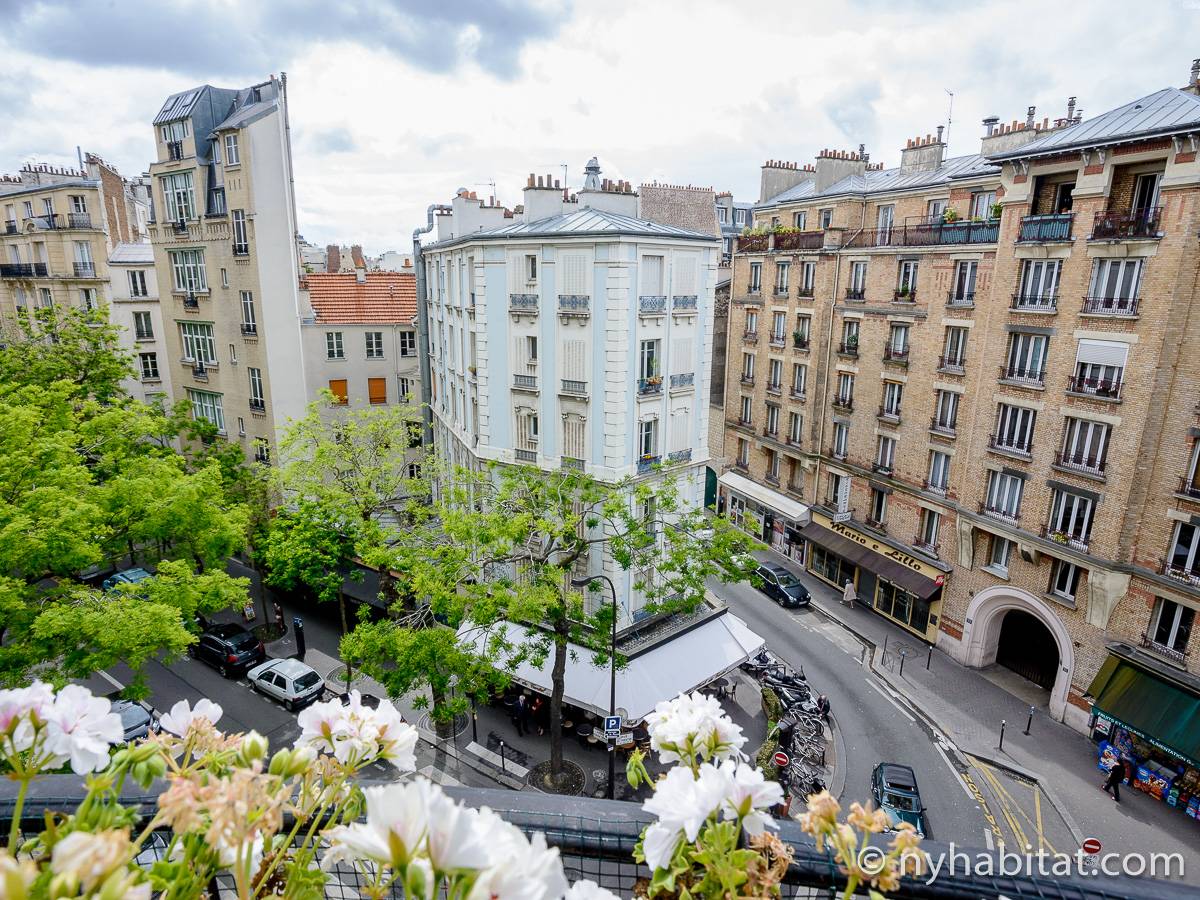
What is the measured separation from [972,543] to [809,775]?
11791 mm

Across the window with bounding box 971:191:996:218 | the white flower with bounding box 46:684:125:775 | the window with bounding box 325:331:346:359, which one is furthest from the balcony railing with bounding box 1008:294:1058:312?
the window with bounding box 325:331:346:359

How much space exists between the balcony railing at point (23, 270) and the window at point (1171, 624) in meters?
54.0

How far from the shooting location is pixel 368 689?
27078mm

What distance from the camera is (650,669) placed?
23906 mm

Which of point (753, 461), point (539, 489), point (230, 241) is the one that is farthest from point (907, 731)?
point (230, 241)

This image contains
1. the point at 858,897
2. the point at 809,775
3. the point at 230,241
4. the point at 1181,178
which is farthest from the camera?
the point at 230,241

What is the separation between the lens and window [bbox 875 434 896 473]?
32.0 meters

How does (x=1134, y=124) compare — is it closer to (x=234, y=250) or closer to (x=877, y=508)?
(x=877, y=508)

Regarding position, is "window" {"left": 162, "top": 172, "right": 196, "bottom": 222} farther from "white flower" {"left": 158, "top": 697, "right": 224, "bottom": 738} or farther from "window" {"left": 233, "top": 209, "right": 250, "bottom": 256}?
"white flower" {"left": 158, "top": 697, "right": 224, "bottom": 738}

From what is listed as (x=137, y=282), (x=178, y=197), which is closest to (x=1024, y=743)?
(x=178, y=197)

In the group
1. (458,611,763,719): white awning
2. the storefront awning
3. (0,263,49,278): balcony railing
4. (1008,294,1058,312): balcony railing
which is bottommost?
(458,611,763,719): white awning

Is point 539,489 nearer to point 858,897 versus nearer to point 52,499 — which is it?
point 52,499

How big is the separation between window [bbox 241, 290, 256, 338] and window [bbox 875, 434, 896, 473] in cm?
2876

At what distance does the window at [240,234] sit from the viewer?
3122 centimetres
